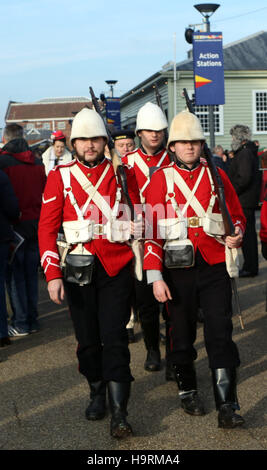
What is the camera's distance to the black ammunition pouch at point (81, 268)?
5.11m

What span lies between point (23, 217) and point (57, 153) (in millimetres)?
3106

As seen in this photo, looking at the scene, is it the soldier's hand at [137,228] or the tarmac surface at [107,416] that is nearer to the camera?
the tarmac surface at [107,416]

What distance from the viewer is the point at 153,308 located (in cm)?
674

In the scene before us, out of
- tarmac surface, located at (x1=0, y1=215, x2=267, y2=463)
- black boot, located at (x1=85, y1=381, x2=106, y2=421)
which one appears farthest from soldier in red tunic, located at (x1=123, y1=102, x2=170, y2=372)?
black boot, located at (x1=85, y1=381, x2=106, y2=421)

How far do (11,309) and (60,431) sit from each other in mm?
3626

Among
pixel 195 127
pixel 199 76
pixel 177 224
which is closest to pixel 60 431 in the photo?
pixel 177 224

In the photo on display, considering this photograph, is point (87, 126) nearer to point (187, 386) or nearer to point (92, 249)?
point (92, 249)

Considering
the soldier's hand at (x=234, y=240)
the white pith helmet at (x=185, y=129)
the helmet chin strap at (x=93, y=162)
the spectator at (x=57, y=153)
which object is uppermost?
the white pith helmet at (x=185, y=129)

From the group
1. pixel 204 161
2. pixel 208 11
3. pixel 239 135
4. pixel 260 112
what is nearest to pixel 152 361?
pixel 204 161

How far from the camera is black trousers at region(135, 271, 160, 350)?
671 cm

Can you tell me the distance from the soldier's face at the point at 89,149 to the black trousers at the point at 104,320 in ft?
2.31

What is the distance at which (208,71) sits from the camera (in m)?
14.3

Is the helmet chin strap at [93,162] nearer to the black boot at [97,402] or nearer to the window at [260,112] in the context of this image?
the black boot at [97,402]

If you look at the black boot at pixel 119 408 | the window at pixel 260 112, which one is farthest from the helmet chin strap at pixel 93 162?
the window at pixel 260 112
